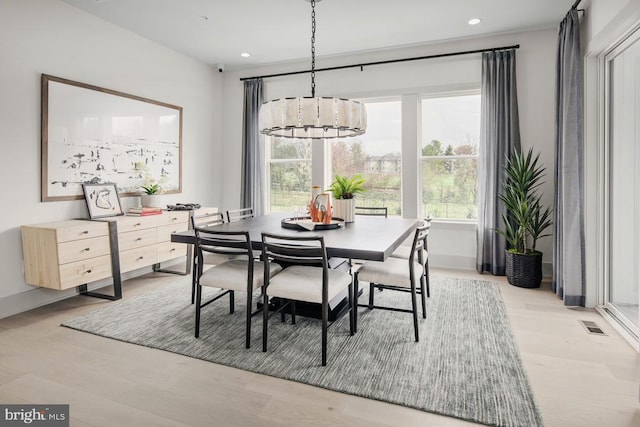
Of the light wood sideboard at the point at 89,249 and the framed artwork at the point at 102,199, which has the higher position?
the framed artwork at the point at 102,199

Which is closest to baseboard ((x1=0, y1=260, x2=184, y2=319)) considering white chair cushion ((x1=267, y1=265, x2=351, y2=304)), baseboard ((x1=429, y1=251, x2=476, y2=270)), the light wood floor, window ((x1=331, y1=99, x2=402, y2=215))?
the light wood floor

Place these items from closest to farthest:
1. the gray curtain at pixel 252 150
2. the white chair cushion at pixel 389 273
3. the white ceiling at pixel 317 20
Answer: the white chair cushion at pixel 389 273 < the white ceiling at pixel 317 20 < the gray curtain at pixel 252 150

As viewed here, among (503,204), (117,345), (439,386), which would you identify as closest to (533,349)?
(439,386)

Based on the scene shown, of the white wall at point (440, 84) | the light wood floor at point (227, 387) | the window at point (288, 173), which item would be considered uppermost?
the white wall at point (440, 84)

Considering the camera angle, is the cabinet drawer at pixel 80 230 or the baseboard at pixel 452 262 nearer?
the cabinet drawer at pixel 80 230

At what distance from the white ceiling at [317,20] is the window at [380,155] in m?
0.84

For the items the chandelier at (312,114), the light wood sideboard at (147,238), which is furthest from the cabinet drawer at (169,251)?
the chandelier at (312,114)

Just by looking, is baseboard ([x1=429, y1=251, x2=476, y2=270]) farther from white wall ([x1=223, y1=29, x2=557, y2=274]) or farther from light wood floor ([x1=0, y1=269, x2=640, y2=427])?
light wood floor ([x1=0, y1=269, x2=640, y2=427])

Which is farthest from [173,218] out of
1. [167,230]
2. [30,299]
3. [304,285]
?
[304,285]

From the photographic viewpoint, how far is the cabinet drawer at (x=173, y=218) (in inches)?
165

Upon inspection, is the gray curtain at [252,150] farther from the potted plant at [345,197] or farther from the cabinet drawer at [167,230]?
the potted plant at [345,197]

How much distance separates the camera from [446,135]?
484 centimetres

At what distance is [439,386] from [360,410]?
50 cm

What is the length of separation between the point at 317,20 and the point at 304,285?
2.96 m
